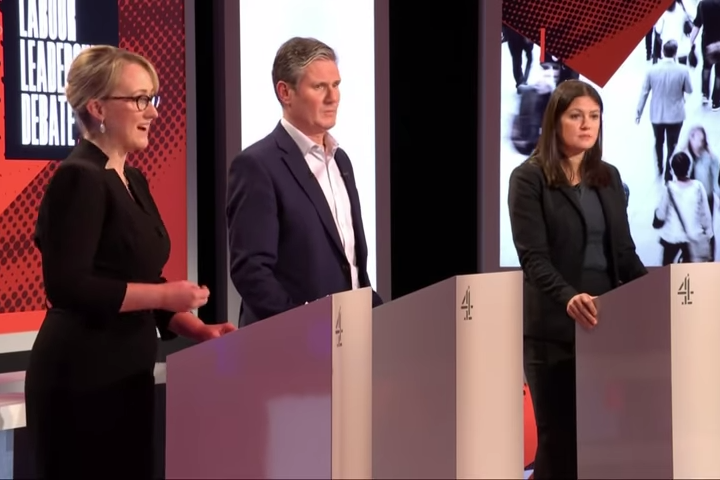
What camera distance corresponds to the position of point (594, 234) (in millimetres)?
3244

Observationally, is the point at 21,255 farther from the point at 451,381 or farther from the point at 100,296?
the point at 451,381

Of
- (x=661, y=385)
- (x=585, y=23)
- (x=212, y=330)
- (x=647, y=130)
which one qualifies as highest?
(x=585, y=23)

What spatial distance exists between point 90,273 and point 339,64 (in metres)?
2.38

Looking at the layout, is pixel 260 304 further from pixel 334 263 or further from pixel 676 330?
pixel 676 330

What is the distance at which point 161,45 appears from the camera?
3934 mm

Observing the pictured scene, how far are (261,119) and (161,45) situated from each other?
46 cm

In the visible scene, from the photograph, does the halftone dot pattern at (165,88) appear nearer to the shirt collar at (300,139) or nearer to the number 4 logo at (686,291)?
the shirt collar at (300,139)

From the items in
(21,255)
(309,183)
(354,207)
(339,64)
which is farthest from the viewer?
(339,64)

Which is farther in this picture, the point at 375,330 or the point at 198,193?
the point at 198,193

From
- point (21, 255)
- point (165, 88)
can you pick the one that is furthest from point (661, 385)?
point (165, 88)

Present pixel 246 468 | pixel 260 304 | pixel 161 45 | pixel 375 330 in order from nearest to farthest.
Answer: pixel 246 468
pixel 375 330
pixel 260 304
pixel 161 45

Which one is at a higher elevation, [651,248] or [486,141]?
[486,141]

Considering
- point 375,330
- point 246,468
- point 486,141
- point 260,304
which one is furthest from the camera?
point 486,141

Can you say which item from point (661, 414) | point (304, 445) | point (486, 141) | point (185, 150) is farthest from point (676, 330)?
point (486, 141)
